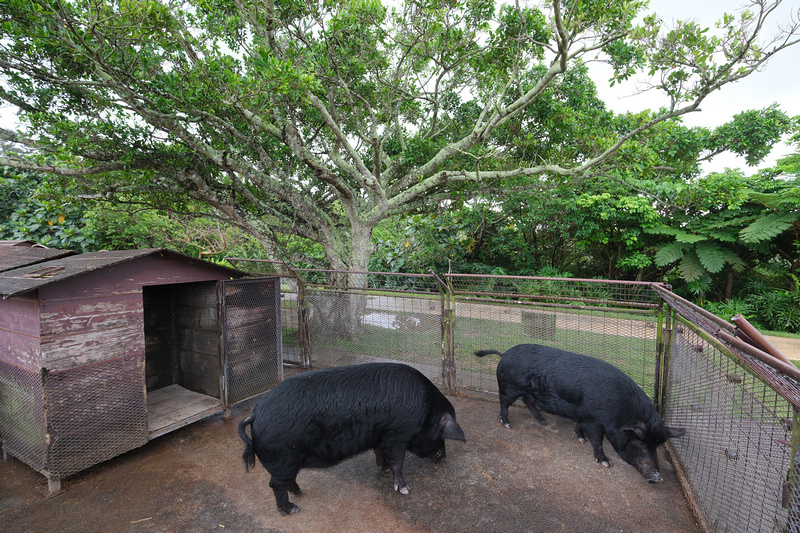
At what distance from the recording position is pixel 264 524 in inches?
112

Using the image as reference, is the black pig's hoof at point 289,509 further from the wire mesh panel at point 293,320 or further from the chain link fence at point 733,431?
the wire mesh panel at point 293,320

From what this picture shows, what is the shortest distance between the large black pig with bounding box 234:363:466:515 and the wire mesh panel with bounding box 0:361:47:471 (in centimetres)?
187

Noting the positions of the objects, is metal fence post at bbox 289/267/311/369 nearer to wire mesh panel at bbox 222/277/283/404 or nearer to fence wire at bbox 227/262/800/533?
fence wire at bbox 227/262/800/533

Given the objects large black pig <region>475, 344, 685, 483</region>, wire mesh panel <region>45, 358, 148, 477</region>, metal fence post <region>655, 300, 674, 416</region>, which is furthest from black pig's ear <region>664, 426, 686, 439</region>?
wire mesh panel <region>45, 358, 148, 477</region>

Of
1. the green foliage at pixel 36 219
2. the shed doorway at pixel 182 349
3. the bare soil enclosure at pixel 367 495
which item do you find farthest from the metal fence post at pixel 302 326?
the green foliage at pixel 36 219

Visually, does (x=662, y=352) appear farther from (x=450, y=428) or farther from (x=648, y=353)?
(x=450, y=428)

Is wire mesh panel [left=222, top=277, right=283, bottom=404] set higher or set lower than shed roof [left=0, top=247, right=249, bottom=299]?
lower

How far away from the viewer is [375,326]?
564 cm

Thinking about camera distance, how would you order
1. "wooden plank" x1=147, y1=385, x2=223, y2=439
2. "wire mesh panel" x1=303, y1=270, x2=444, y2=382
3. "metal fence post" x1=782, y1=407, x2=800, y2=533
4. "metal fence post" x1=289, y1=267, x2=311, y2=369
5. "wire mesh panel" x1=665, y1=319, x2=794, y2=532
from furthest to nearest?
"metal fence post" x1=289, y1=267, x2=311, y2=369 → "wire mesh panel" x1=303, y1=270, x2=444, y2=382 → "wooden plank" x1=147, y1=385, x2=223, y2=439 → "wire mesh panel" x1=665, y1=319, x2=794, y2=532 → "metal fence post" x1=782, y1=407, x2=800, y2=533

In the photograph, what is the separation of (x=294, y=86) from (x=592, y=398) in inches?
220

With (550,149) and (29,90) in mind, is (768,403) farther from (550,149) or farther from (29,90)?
(29,90)

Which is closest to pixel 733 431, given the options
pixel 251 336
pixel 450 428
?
pixel 450 428

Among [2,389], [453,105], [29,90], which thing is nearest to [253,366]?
[2,389]

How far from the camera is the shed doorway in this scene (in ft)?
15.2
